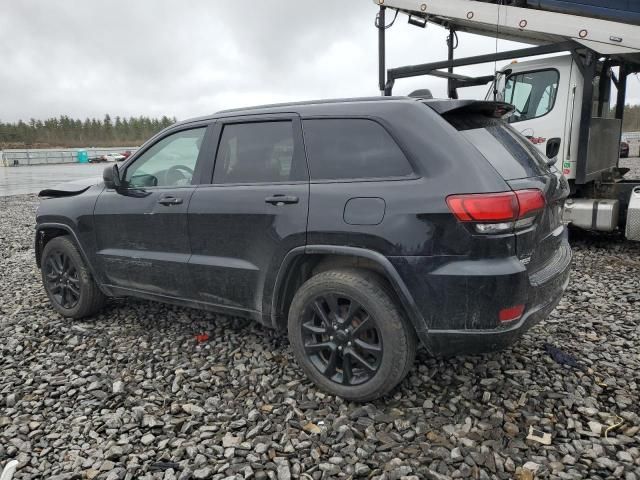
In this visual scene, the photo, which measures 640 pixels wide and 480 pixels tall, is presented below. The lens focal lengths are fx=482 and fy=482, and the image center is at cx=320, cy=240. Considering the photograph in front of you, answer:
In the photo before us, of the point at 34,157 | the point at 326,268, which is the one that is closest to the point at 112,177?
the point at 326,268

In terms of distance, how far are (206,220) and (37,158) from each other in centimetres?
5120

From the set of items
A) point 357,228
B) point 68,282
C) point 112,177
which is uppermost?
point 112,177

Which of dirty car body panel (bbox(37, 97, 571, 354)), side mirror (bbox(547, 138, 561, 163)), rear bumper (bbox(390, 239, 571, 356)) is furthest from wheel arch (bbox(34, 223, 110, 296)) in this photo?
side mirror (bbox(547, 138, 561, 163))

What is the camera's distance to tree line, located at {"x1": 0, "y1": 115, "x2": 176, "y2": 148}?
290ft

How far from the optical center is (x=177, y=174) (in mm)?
3684

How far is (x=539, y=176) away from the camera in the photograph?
2850mm

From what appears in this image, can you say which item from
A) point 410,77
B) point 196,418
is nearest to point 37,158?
point 410,77

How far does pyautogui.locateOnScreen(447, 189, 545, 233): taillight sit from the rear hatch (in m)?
0.09

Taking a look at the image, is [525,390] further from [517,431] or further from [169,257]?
[169,257]

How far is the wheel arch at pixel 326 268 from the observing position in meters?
2.60

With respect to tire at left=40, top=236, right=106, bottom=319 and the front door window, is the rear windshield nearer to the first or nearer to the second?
the front door window

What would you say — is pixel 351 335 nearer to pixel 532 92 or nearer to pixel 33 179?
pixel 532 92

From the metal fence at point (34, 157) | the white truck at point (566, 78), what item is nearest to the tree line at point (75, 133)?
the metal fence at point (34, 157)

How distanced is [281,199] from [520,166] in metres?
1.42
